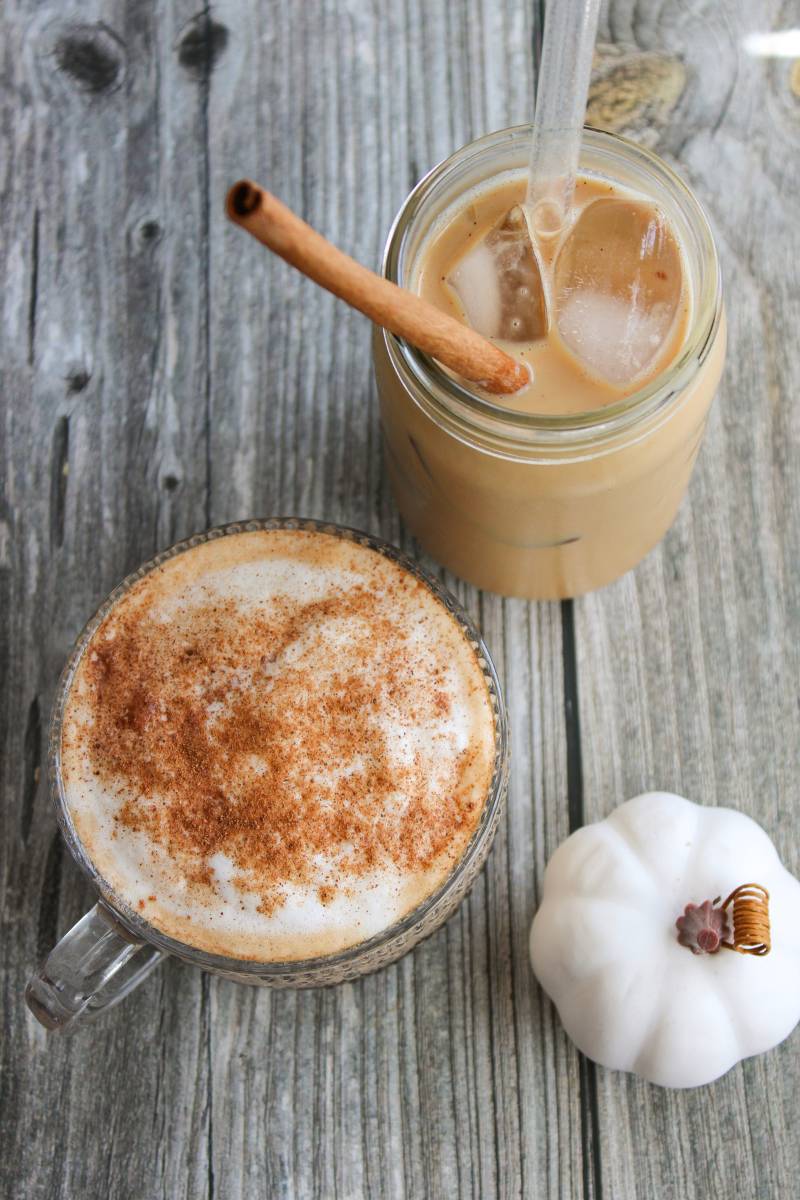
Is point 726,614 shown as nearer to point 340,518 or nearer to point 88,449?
point 340,518

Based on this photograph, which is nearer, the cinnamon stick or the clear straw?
the cinnamon stick

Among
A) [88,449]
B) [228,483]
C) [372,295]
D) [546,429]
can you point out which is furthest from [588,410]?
[88,449]

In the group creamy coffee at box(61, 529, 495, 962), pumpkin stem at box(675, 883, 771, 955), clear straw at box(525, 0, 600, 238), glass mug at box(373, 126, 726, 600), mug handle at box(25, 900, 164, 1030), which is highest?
clear straw at box(525, 0, 600, 238)

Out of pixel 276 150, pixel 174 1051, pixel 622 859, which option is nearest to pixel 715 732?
pixel 622 859

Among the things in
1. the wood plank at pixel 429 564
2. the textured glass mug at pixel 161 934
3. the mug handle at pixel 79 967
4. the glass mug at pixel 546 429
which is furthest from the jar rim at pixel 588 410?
the mug handle at pixel 79 967

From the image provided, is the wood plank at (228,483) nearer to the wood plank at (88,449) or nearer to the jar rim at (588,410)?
the wood plank at (88,449)

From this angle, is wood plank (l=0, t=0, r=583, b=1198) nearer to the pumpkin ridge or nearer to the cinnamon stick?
the pumpkin ridge

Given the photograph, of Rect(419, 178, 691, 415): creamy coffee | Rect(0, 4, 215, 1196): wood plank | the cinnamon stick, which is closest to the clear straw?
Rect(419, 178, 691, 415): creamy coffee
